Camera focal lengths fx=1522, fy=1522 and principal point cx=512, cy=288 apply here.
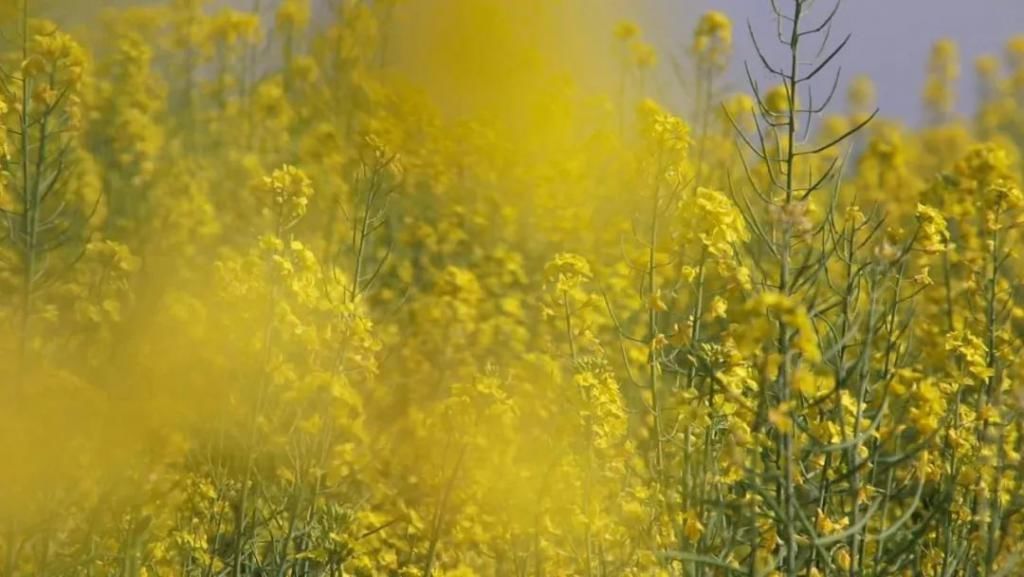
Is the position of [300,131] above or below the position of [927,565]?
above

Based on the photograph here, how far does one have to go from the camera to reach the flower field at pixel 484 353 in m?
3.20

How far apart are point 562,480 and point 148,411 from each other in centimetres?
124

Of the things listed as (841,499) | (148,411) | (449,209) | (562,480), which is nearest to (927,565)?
(841,499)

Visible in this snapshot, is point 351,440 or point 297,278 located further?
point 351,440

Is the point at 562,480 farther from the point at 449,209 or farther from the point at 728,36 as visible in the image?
the point at 728,36

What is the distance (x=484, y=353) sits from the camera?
6.54m

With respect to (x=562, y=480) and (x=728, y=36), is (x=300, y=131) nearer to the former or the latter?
(x=728, y=36)

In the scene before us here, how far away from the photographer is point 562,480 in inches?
170

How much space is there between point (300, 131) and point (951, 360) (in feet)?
21.2

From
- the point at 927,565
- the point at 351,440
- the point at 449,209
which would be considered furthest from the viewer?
the point at 449,209

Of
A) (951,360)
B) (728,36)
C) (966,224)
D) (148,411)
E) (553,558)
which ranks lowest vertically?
(553,558)

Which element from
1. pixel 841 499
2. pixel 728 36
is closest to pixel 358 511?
pixel 841 499

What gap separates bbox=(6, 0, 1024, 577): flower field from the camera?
10.5 ft

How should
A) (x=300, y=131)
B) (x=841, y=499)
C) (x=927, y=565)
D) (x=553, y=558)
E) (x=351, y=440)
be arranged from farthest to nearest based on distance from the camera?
(x=300, y=131) < (x=351, y=440) < (x=553, y=558) < (x=927, y=565) < (x=841, y=499)
